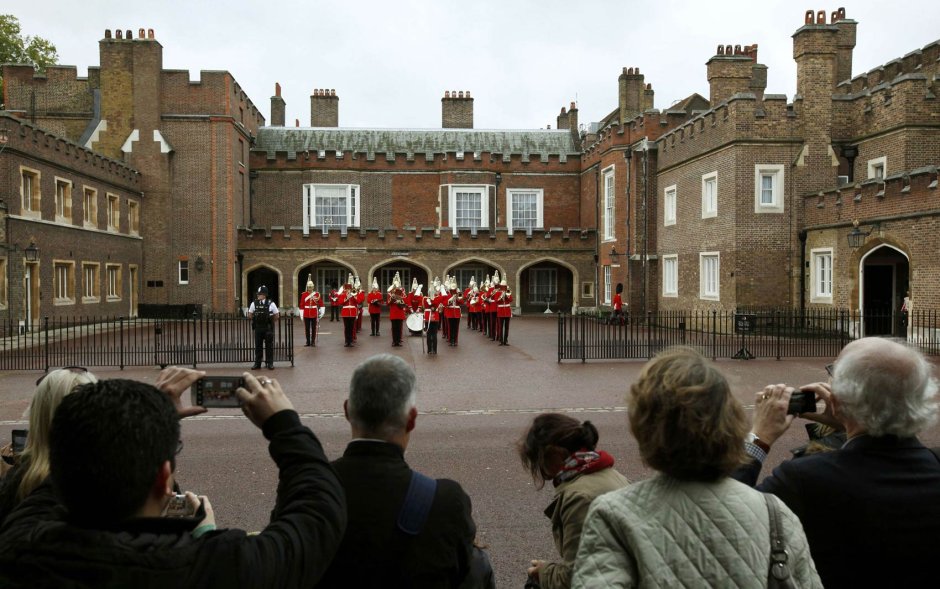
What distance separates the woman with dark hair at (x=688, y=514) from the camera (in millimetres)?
2068

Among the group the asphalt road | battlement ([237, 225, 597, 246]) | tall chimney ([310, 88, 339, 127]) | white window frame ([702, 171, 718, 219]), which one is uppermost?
tall chimney ([310, 88, 339, 127])

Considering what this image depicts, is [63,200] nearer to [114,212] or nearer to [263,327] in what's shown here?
[114,212]

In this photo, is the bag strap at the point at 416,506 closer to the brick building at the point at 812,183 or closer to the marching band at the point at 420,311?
the marching band at the point at 420,311

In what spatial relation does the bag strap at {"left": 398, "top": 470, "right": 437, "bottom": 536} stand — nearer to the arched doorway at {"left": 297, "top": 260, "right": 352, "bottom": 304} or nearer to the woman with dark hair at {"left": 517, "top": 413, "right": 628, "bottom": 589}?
the woman with dark hair at {"left": 517, "top": 413, "right": 628, "bottom": 589}

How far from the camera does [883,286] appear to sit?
2258 cm

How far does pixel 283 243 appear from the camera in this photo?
33.9 metres

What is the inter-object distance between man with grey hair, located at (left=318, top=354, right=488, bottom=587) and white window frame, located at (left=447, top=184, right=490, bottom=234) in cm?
3471

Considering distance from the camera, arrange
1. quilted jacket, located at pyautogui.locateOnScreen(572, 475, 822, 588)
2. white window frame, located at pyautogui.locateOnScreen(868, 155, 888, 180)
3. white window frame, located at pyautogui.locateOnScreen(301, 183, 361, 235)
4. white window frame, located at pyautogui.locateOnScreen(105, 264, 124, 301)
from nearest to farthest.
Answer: quilted jacket, located at pyautogui.locateOnScreen(572, 475, 822, 588) < white window frame, located at pyautogui.locateOnScreen(868, 155, 888, 180) < white window frame, located at pyautogui.locateOnScreen(105, 264, 124, 301) < white window frame, located at pyautogui.locateOnScreen(301, 183, 361, 235)

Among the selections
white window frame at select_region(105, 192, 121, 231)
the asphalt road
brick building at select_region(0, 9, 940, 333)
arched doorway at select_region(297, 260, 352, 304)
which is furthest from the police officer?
arched doorway at select_region(297, 260, 352, 304)

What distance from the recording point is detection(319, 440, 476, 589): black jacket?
2.41 metres

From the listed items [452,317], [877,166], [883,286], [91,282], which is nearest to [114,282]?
[91,282]

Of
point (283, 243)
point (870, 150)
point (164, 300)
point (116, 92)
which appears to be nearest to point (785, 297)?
point (870, 150)

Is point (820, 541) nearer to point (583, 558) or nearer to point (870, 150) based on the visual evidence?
point (583, 558)

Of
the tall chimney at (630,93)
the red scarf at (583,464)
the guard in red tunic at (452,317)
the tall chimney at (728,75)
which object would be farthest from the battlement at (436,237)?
the red scarf at (583,464)
